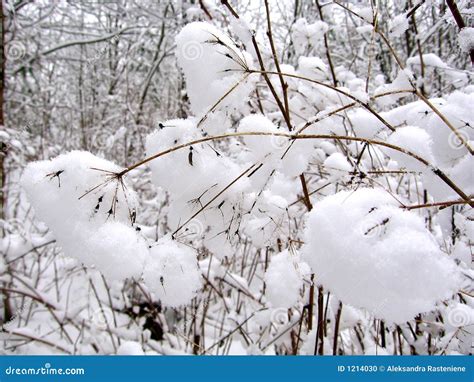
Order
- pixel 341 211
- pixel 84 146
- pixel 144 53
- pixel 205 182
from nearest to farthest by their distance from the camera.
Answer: pixel 341 211, pixel 205 182, pixel 84 146, pixel 144 53

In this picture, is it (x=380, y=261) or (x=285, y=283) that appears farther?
(x=285, y=283)

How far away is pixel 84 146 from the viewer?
15.9 ft

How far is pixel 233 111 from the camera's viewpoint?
94 cm

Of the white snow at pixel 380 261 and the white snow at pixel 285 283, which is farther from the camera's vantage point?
the white snow at pixel 285 283

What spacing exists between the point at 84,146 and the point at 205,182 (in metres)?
4.44

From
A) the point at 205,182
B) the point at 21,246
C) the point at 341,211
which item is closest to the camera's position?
the point at 341,211

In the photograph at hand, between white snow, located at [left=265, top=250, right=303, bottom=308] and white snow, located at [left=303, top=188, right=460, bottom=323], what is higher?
white snow, located at [left=303, top=188, right=460, bottom=323]

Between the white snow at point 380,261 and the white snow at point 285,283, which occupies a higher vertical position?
the white snow at point 380,261

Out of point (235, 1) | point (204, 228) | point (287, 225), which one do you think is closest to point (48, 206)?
point (204, 228)

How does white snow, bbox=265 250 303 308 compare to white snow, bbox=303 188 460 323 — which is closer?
white snow, bbox=303 188 460 323

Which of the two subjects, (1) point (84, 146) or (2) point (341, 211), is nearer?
(2) point (341, 211)
